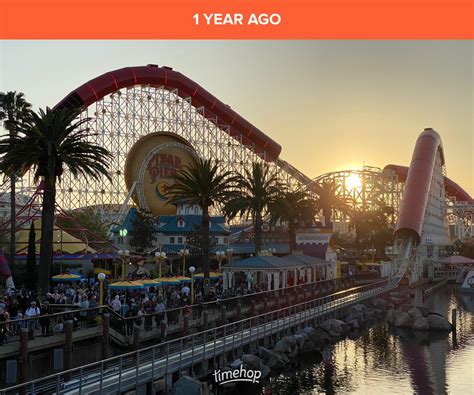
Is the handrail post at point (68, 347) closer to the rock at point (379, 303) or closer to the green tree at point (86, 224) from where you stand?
the rock at point (379, 303)

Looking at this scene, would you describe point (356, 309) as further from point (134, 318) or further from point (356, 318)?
point (134, 318)

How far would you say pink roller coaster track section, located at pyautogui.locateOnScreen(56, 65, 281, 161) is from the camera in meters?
69.4

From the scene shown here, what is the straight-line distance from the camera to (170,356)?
21.0 metres

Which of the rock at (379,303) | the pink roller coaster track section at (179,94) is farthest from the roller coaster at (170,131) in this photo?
the rock at (379,303)

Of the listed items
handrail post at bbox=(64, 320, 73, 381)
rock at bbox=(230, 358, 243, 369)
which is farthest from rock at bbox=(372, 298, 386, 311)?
handrail post at bbox=(64, 320, 73, 381)

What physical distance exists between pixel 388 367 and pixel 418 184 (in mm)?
A: 52940

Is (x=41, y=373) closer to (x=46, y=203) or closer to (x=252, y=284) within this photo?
(x=46, y=203)

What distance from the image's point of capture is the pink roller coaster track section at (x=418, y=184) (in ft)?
233

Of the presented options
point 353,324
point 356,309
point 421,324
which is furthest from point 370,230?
point 353,324

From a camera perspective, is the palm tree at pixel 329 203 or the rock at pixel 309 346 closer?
the rock at pixel 309 346

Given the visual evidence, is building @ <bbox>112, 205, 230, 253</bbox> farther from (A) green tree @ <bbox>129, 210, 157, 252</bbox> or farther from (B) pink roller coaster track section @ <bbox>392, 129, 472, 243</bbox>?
(B) pink roller coaster track section @ <bbox>392, 129, 472, 243</bbox>

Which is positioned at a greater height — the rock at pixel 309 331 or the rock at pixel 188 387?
the rock at pixel 188 387

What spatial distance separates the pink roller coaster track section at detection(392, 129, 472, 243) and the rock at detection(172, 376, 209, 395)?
5481cm

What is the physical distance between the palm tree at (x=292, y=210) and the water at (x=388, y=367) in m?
12.7
